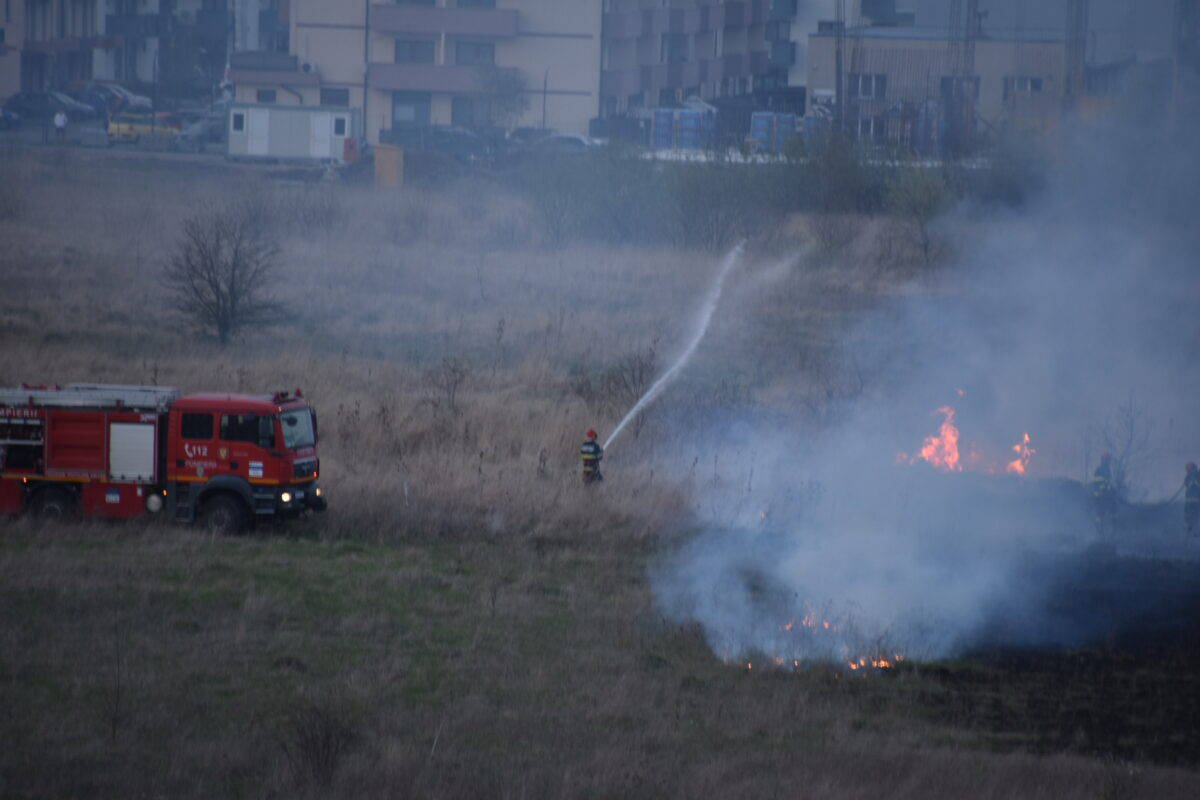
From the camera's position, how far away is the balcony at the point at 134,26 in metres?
78.8

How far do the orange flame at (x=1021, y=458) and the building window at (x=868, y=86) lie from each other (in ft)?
110

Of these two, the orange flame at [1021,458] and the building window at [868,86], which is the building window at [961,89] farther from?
the building window at [868,86]

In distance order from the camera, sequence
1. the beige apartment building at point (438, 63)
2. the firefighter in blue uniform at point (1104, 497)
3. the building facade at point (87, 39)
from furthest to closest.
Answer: the building facade at point (87, 39), the beige apartment building at point (438, 63), the firefighter in blue uniform at point (1104, 497)

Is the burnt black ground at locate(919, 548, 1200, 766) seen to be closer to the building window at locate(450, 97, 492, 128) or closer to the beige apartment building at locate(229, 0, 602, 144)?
the beige apartment building at locate(229, 0, 602, 144)

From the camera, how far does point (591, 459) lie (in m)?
15.5

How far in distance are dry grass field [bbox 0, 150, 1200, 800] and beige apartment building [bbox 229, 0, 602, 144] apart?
134ft

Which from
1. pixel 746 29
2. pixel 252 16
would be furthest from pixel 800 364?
pixel 252 16

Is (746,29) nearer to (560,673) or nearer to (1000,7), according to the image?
(1000,7)

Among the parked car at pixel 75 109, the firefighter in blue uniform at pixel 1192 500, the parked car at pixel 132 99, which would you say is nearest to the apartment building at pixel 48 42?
the parked car at pixel 132 99

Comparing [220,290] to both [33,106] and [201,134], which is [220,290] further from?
[33,106]

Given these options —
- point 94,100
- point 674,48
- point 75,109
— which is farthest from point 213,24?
point 674,48

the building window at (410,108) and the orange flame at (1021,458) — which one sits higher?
the building window at (410,108)

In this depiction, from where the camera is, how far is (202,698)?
30.3 feet

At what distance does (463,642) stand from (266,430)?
12.9 ft
